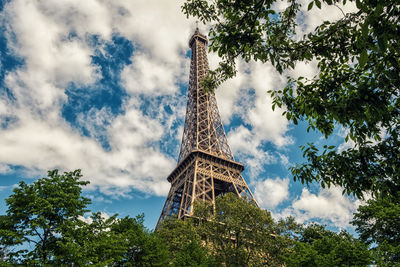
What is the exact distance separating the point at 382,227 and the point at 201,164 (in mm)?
24518

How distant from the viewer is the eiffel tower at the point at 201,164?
37628 mm

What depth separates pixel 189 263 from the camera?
1581 centimetres

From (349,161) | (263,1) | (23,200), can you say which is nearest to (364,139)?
(349,161)

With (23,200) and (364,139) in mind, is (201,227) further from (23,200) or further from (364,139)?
(364,139)

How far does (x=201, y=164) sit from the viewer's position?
4144cm

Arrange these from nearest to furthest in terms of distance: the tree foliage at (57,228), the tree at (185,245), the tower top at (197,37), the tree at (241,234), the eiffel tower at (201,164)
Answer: the tree foliage at (57,228)
the tree at (185,245)
the tree at (241,234)
the eiffel tower at (201,164)
the tower top at (197,37)

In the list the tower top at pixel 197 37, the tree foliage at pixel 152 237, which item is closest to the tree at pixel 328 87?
the tree foliage at pixel 152 237

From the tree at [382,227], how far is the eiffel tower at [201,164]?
12.6 m

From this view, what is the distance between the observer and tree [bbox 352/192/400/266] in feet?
54.1

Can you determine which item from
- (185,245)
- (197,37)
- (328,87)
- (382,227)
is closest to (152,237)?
(185,245)

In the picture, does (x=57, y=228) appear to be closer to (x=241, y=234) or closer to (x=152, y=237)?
(x=152, y=237)

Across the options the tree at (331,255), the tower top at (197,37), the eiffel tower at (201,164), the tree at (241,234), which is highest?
the tower top at (197,37)

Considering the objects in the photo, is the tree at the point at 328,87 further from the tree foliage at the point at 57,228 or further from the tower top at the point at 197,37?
the tower top at the point at 197,37

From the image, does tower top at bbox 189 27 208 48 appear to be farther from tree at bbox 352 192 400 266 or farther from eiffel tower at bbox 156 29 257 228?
tree at bbox 352 192 400 266
